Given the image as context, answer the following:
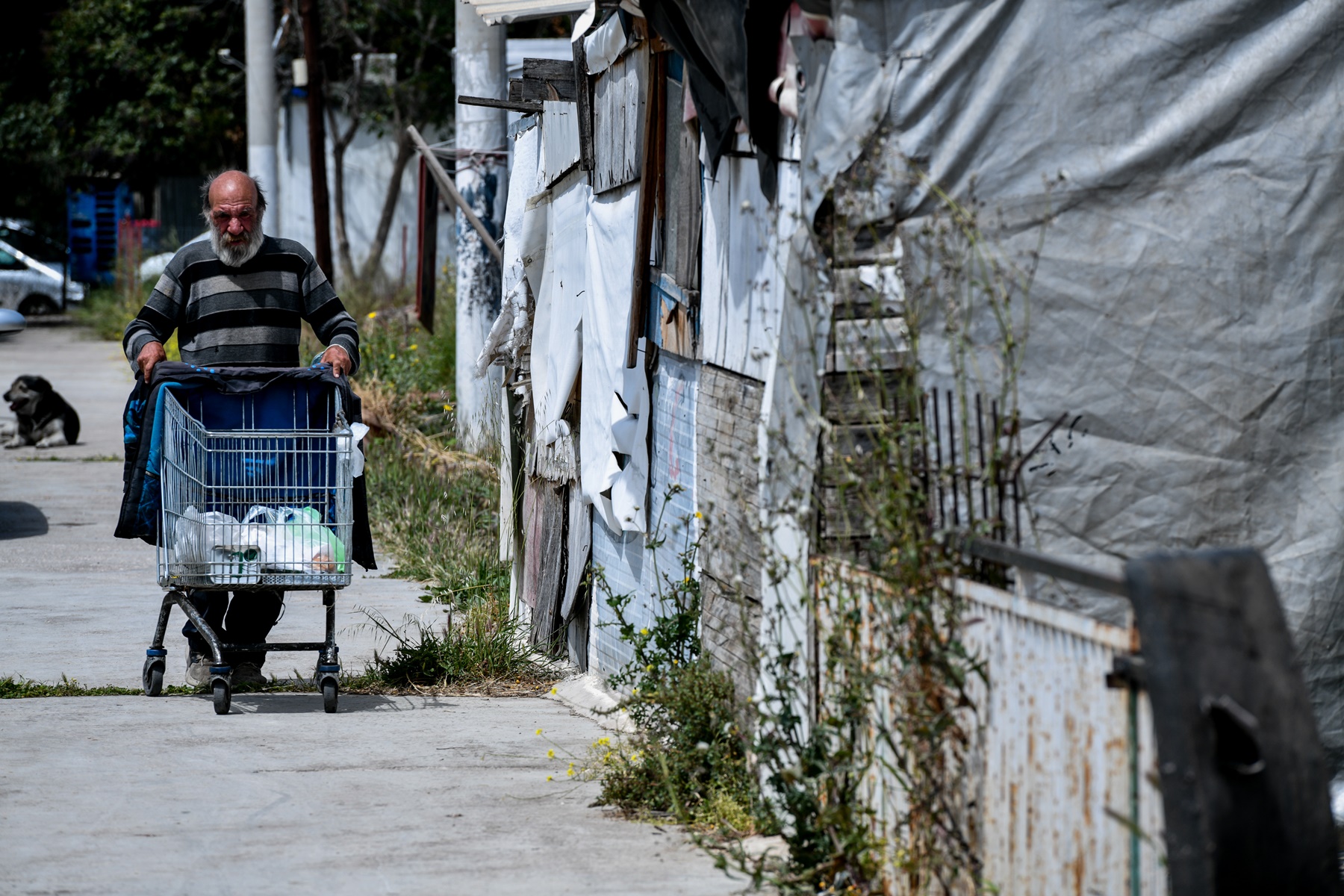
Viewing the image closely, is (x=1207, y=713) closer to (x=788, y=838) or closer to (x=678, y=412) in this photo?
(x=788, y=838)

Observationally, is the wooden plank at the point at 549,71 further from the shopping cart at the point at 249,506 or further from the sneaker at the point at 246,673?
the sneaker at the point at 246,673

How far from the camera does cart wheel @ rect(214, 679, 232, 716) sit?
6.23 meters

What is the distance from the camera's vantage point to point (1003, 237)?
165 inches

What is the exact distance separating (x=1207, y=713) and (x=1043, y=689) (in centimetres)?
50

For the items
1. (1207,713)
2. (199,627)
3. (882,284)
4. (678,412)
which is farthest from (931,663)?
(199,627)

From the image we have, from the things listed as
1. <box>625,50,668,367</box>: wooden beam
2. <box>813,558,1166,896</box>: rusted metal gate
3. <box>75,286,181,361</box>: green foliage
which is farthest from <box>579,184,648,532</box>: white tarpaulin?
<box>75,286,181,361</box>: green foliage

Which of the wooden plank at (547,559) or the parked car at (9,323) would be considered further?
the parked car at (9,323)

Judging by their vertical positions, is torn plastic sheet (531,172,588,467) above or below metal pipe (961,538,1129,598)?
above

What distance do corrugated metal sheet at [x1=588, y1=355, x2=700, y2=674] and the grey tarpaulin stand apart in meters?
1.66

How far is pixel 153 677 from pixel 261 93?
13227 mm

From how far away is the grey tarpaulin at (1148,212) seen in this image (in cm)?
414

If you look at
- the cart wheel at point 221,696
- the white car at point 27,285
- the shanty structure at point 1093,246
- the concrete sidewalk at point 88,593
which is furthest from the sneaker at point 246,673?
the white car at point 27,285

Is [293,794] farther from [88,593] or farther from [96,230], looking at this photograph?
[96,230]

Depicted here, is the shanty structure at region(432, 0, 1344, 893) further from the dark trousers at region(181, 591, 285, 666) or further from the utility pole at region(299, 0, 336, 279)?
the utility pole at region(299, 0, 336, 279)
